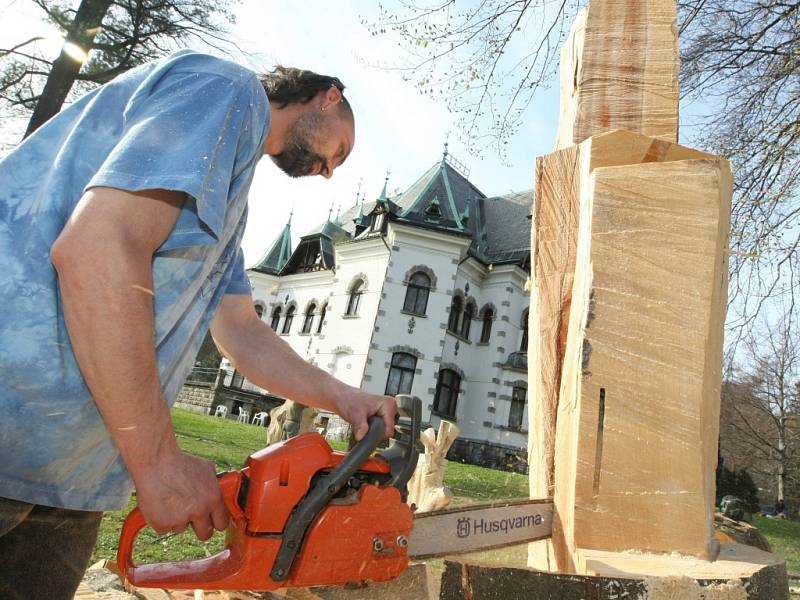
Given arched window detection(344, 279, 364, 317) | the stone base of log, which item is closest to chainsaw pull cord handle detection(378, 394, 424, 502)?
the stone base of log

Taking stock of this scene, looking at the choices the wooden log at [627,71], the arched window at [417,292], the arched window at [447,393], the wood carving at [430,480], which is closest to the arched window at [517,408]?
the arched window at [447,393]

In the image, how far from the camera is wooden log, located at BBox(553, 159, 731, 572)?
1.36 metres

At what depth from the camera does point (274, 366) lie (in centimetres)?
162

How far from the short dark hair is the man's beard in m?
0.04

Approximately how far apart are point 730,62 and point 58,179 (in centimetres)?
663

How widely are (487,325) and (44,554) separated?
21.0m

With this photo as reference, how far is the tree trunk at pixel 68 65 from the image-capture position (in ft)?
23.8

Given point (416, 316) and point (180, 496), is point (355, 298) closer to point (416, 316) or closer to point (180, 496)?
point (416, 316)

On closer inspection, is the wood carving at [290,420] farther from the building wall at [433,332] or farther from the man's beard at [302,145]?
the building wall at [433,332]

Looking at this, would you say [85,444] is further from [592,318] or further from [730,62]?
[730,62]

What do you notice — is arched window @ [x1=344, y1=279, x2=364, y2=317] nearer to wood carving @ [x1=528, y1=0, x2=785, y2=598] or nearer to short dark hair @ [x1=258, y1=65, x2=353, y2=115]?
wood carving @ [x1=528, y1=0, x2=785, y2=598]

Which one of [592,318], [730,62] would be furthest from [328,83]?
[730,62]

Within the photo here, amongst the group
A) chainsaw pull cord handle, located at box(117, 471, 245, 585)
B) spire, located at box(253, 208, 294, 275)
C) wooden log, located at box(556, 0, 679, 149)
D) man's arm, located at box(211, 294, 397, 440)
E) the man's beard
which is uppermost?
spire, located at box(253, 208, 294, 275)

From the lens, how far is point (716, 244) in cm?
142
